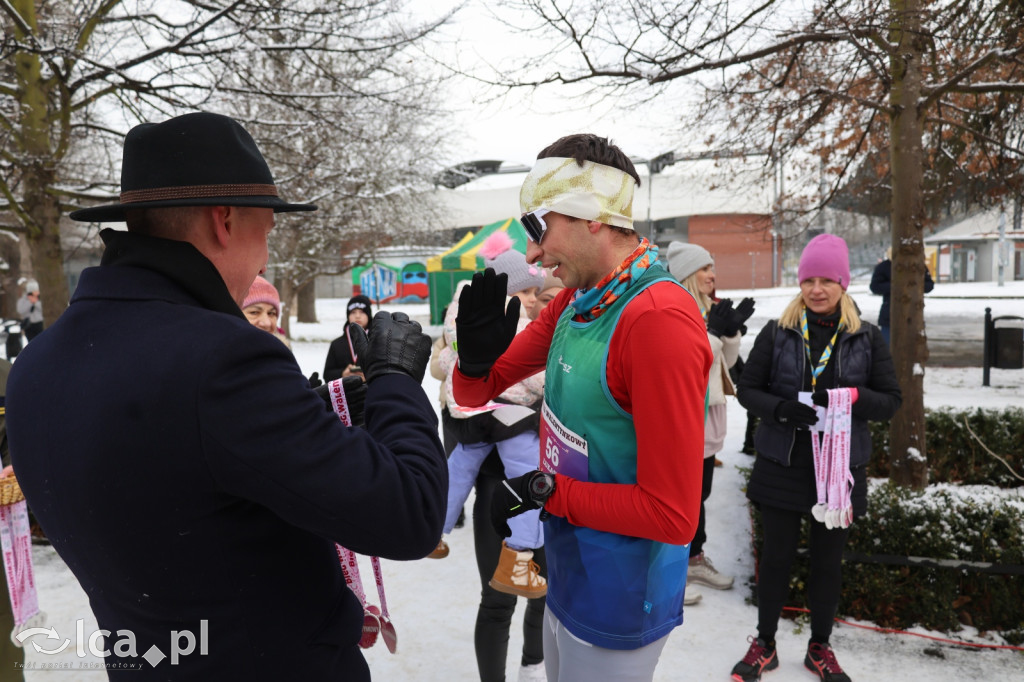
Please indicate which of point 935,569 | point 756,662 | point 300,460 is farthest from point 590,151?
point 935,569

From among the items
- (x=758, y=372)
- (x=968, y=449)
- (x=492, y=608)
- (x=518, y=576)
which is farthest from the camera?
(x=968, y=449)

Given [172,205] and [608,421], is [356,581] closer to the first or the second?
[608,421]

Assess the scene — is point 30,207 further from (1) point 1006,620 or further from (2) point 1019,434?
(2) point 1019,434

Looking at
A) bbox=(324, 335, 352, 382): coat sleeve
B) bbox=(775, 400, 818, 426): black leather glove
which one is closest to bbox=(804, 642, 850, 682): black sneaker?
bbox=(775, 400, 818, 426): black leather glove

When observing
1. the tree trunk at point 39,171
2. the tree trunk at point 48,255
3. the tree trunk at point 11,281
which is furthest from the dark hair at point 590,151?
the tree trunk at point 11,281

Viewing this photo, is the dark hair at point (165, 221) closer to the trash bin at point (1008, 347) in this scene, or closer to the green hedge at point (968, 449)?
the green hedge at point (968, 449)

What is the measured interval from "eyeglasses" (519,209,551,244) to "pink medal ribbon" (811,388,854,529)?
1813mm

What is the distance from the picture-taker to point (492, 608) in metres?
2.86

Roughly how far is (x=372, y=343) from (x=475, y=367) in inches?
26.9

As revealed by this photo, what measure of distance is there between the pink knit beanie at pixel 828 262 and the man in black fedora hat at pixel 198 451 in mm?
2487

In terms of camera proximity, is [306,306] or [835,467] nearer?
[835,467]

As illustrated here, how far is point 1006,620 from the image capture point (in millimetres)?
3473

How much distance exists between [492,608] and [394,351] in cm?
178

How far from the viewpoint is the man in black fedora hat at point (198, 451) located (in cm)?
110
